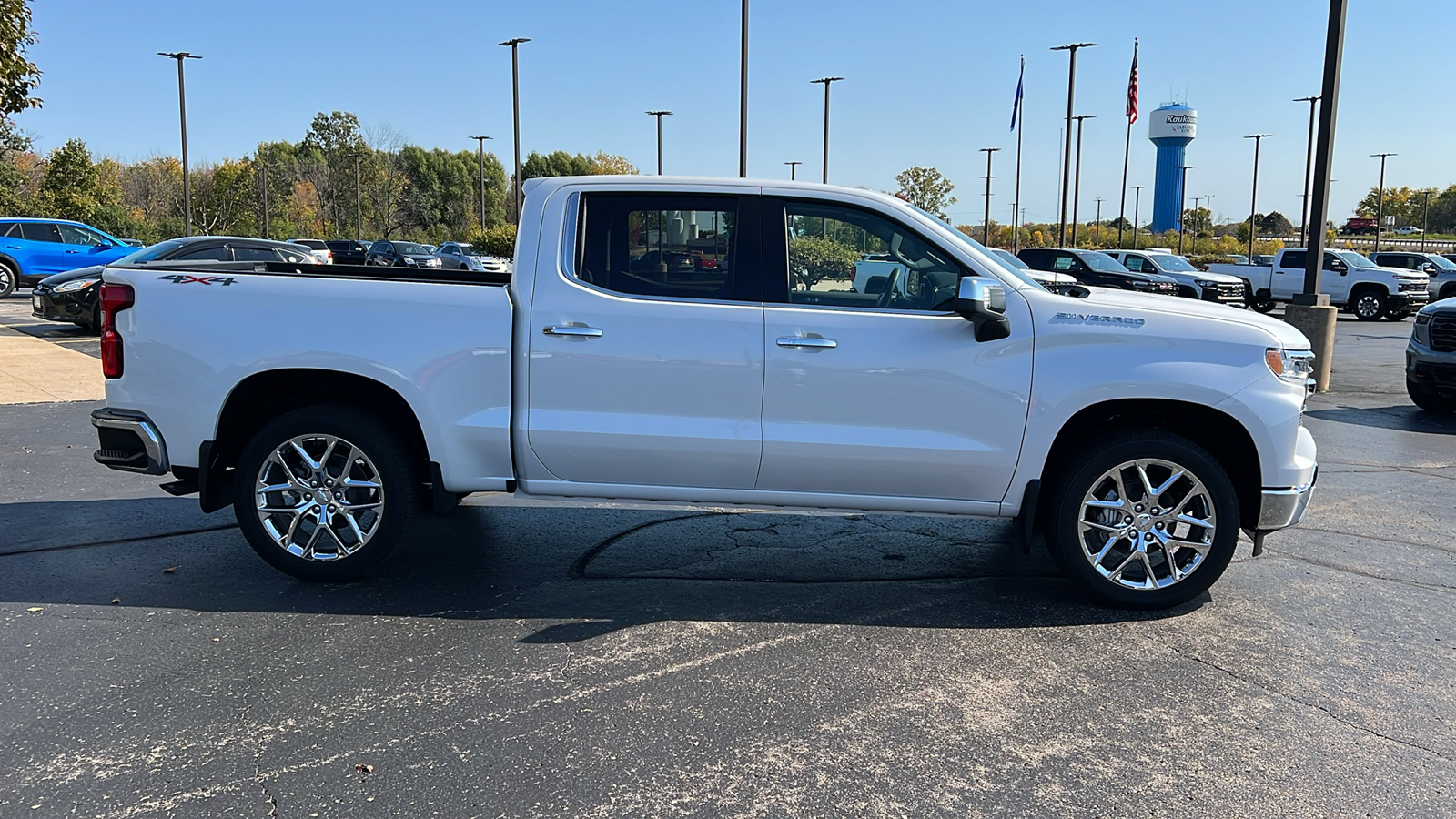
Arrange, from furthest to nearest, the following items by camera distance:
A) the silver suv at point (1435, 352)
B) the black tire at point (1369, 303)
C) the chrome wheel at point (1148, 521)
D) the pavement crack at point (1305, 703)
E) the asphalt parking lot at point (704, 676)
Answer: the black tire at point (1369, 303) < the silver suv at point (1435, 352) < the chrome wheel at point (1148, 521) < the pavement crack at point (1305, 703) < the asphalt parking lot at point (704, 676)

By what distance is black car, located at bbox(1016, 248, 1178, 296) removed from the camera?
25.2 metres

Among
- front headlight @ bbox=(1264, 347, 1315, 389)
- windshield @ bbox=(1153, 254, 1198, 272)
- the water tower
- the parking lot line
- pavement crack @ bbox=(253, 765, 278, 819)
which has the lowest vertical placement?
pavement crack @ bbox=(253, 765, 278, 819)

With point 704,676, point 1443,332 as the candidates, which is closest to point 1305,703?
point 704,676

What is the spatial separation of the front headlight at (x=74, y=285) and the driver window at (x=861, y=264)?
15.4 metres

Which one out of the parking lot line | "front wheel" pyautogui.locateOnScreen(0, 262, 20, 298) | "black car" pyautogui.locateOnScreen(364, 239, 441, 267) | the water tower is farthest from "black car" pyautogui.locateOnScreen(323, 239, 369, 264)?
the water tower

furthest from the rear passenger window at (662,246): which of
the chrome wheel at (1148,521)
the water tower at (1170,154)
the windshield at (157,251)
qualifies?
the water tower at (1170,154)

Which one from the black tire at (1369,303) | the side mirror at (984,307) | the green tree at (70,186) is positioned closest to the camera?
the side mirror at (984,307)

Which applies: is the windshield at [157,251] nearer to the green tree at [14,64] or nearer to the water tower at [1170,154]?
the green tree at [14,64]

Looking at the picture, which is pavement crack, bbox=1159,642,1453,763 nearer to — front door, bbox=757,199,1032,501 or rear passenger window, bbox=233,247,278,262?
front door, bbox=757,199,1032,501

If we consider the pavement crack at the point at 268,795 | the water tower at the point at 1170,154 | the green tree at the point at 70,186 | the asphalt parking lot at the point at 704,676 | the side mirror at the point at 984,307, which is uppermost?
the water tower at the point at 1170,154

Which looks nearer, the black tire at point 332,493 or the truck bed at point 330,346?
the truck bed at point 330,346

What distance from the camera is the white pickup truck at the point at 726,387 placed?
4.77 meters

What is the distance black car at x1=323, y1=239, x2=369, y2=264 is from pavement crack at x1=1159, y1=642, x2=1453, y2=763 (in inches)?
1180

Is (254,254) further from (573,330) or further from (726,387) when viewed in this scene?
(726,387)
